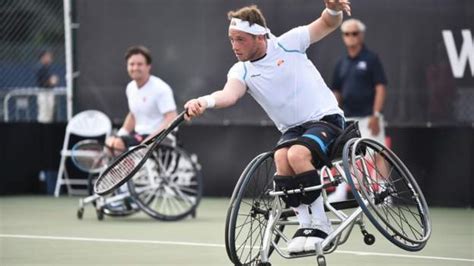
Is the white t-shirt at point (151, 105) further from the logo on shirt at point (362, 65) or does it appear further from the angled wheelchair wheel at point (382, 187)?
the angled wheelchair wheel at point (382, 187)

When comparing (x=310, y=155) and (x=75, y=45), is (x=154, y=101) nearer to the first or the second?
(x=75, y=45)

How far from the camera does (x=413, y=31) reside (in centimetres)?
1366

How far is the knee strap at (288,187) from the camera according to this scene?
726cm

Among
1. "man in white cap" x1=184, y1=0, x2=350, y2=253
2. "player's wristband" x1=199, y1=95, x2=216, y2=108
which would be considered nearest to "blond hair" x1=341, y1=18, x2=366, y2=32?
"man in white cap" x1=184, y1=0, x2=350, y2=253

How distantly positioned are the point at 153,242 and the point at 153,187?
207 centimetres

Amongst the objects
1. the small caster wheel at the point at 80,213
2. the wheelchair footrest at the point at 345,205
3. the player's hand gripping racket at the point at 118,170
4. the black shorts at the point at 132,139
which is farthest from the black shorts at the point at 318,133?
the small caster wheel at the point at 80,213

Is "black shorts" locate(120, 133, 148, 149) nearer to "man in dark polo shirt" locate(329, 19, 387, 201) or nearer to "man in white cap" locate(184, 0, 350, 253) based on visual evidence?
"man in dark polo shirt" locate(329, 19, 387, 201)

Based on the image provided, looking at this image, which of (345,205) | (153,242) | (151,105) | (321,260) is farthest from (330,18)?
(151,105)

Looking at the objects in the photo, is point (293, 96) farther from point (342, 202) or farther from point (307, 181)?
point (342, 202)

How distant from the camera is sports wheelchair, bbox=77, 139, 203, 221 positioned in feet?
38.9

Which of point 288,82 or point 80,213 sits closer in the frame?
point 288,82

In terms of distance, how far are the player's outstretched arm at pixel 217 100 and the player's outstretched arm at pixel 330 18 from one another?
0.55 metres

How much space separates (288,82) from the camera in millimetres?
7504

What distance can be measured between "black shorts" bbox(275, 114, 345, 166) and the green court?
1282mm
